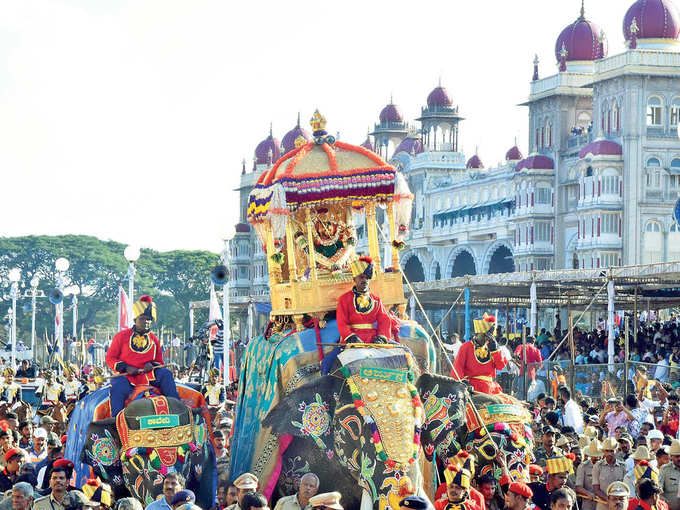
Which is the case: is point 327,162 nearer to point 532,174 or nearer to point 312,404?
point 312,404

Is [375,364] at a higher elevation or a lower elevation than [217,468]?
higher

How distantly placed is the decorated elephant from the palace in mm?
49471

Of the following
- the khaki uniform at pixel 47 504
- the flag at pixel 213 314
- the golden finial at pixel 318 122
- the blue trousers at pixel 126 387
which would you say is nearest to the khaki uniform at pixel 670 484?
the blue trousers at pixel 126 387

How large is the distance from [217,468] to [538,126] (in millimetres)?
59359

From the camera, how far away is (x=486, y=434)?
1189 centimetres

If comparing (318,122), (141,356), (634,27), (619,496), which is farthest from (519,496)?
(634,27)

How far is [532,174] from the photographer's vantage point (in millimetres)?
68938

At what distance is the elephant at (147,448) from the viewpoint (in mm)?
11859

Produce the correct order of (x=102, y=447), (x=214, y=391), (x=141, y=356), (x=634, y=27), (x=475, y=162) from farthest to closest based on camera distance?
(x=475, y=162) < (x=634, y=27) < (x=214, y=391) < (x=141, y=356) < (x=102, y=447)

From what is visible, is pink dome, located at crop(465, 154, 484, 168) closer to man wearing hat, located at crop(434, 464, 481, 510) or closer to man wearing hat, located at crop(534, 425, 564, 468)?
man wearing hat, located at crop(534, 425, 564, 468)

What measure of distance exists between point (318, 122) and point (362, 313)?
2.85 meters

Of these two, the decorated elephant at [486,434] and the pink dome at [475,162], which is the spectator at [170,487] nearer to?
the decorated elephant at [486,434]

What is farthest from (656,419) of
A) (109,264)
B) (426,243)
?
(109,264)

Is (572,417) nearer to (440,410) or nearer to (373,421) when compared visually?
(440,410)
